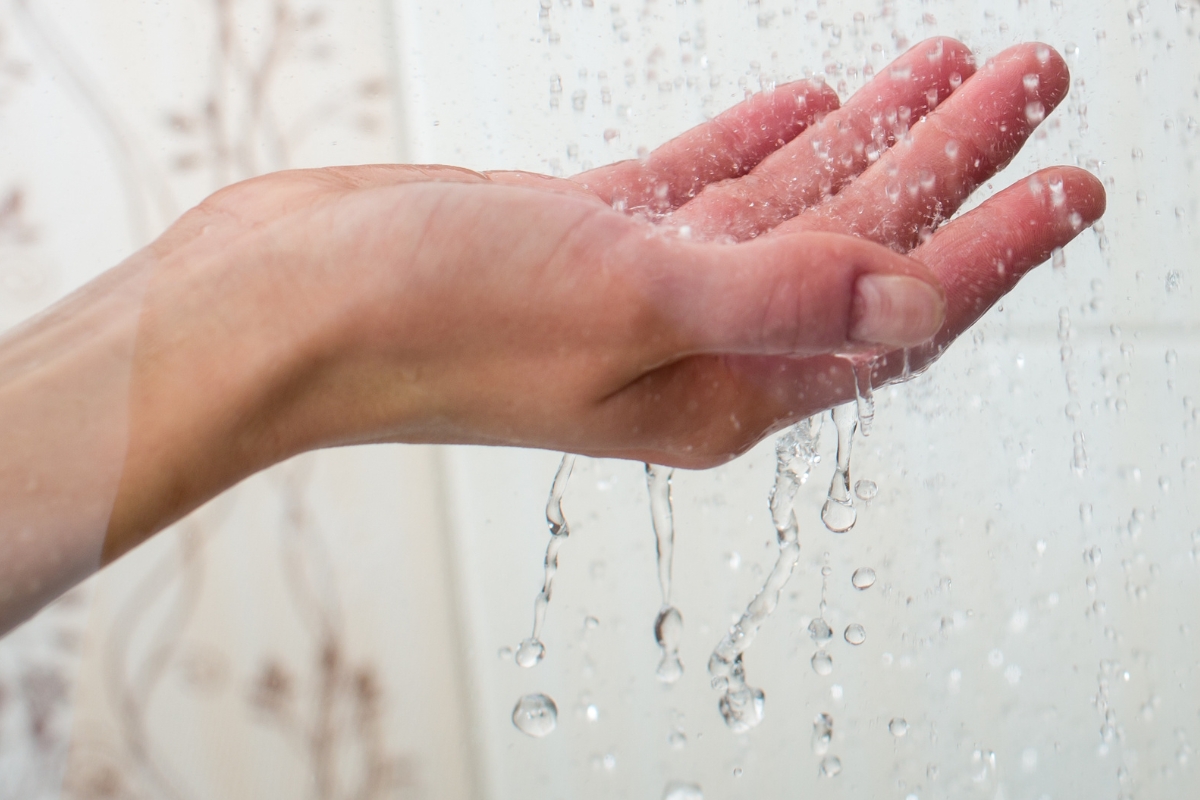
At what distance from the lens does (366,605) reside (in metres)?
0.94

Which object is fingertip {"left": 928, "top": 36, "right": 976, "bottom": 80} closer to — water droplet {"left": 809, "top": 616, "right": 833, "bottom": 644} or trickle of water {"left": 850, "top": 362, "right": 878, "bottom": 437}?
trickle of water {"left": 850, "top": 362, "right": 878, "bottom": 437}

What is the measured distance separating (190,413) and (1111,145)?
553mm

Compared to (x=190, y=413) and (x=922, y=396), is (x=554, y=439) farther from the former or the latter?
(x=922, y=396)

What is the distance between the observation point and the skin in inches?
15.0

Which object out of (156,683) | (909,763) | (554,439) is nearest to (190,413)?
(554,439)

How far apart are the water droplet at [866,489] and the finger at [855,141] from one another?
237 mm

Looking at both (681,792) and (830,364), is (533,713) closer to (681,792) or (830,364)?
(681,792)

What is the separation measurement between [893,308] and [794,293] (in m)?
0.04

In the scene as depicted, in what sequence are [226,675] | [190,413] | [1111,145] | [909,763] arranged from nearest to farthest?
[190,413]
[1111,145]
[909,763]
[226,675]

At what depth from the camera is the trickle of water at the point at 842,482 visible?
22.2 inches

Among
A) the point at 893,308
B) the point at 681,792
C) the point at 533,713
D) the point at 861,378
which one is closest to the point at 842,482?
the point at 861,378

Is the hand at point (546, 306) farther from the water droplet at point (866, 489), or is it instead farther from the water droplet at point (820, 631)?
the water droplet at point (820, 631)

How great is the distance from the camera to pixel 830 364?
0.46 meters

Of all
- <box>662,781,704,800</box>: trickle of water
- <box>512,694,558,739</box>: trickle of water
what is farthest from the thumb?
<box>662,781,704,800</box>: trickle of water
